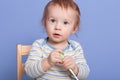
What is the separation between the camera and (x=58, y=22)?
840 mm

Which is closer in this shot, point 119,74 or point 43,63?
point 43,63

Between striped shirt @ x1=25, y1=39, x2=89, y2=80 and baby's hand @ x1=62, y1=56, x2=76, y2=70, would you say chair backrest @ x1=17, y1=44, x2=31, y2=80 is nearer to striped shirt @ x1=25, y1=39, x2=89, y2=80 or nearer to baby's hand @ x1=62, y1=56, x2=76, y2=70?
striped shirt @ x1=25, y1=39, x2=89, y2=80

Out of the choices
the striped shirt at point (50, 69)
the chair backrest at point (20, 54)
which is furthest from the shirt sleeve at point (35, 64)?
the chair backrest at point (20, 54)

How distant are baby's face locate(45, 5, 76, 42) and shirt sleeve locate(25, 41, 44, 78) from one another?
0.07m

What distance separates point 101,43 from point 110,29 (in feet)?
0.28

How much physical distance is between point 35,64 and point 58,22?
0.16 m

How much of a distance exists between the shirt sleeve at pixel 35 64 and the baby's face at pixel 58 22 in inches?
2.7

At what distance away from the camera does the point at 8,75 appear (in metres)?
1.31

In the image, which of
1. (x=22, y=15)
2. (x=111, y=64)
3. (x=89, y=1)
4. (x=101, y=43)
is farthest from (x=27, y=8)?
(x=111, y=64)

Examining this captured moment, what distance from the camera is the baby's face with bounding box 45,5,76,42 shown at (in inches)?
32.9

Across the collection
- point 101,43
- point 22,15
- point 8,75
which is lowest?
point 8,75

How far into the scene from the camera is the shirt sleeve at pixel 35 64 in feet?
2.72

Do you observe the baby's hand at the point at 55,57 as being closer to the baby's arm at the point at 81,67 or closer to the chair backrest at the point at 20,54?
the baby's arm at the point at 81,67

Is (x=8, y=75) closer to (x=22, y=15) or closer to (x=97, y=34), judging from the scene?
(x=22, y=15)
